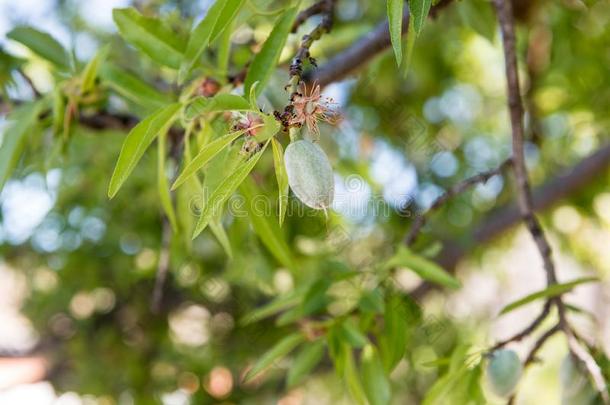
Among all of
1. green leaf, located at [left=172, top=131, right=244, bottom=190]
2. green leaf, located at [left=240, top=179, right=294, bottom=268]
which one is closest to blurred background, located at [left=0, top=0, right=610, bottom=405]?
green leaf, located at [left=240, top=179, right=294, bottom=268]

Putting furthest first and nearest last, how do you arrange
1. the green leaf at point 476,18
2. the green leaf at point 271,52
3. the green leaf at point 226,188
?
the green leaf at point 476,18 < the green leaf at point 271,52 < the green leaf at point 226,188

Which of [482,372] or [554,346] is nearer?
[482,372]

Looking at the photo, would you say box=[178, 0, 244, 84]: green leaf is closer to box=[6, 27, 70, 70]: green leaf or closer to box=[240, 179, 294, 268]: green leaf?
box=[240, 179, 294, 268]: green leaf

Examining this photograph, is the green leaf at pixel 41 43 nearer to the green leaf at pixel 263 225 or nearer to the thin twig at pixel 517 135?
the green leaf at pixel 263 225

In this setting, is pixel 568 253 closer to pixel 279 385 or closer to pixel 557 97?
pixel 557 97

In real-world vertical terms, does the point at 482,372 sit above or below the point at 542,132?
below

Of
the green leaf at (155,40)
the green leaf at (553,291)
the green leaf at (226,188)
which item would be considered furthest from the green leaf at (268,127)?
the green leaf at (553,291)

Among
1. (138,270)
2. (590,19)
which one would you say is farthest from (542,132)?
(138,270)

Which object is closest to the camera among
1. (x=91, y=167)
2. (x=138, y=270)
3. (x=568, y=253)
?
(x=91, y=167)
